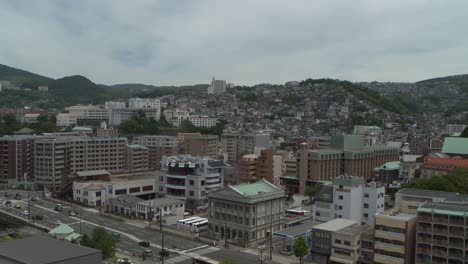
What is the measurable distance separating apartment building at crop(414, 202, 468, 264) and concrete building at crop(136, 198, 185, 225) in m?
20.4

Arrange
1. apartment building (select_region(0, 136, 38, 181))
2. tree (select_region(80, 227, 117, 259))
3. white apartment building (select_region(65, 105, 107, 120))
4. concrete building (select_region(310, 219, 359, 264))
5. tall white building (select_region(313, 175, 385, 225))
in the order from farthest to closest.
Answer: white apartment building (select_region(65, 105, 107, 120))
apartment building (select_region(0, 136, 38, 181))
tall white building (select_region(313, 175, 385, 225))
concrete building (select_region(310, 219, 359, 264))
tree (select_region(80, 227, 117, 259))

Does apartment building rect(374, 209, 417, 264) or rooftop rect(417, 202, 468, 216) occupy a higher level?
rooftop rect(417, 202, 468, 216)

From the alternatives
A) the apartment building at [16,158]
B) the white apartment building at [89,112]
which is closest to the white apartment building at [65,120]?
the white apartment building at [89,112]

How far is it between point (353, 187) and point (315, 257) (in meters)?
8.16

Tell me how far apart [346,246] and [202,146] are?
141ft

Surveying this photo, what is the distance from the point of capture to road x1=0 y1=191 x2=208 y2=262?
106 ft

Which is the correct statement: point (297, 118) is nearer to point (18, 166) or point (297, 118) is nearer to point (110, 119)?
point (110, 119)

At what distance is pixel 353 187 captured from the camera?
35562 mm

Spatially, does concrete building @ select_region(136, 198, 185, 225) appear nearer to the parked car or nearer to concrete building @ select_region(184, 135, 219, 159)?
the parked car

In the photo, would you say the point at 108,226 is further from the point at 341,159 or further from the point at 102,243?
the point at 341,159

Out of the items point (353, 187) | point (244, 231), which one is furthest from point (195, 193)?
point (353, 187)

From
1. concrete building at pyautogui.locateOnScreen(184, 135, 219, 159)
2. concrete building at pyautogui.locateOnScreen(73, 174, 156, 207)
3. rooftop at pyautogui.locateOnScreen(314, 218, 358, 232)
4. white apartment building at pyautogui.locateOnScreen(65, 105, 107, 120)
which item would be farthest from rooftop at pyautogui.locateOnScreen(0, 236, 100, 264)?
white apartment building at pyautogui.locateOnScreen(65, 105, 107, 120)

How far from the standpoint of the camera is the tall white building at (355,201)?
35.5 meters

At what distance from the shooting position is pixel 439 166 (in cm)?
5116
